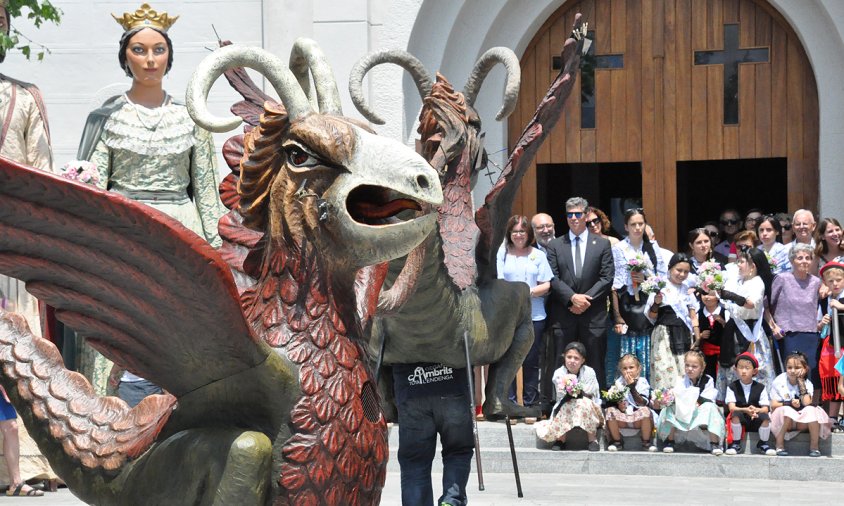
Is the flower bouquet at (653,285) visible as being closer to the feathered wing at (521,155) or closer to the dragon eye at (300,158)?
the feathered wing at (521,155)

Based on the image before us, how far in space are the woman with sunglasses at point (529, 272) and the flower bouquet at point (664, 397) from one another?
920mm

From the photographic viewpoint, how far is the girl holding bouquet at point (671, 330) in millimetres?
10258

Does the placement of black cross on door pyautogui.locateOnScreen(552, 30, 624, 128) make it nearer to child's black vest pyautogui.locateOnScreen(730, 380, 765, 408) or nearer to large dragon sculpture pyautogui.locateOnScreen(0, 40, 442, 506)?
child's black vest pyautogui.locateOnScreen(730, 380, 765, 408)

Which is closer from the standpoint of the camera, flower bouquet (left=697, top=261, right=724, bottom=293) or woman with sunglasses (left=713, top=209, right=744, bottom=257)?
flower bouquet (left=697, top=261, right=724, bottom=293)

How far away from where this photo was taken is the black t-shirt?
19.6 ft

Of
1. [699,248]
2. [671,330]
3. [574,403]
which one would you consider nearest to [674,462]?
[574,403]

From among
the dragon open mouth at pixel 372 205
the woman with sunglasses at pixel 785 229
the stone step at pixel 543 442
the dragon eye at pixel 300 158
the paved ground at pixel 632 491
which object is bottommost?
the paved ground at pixel 632 491

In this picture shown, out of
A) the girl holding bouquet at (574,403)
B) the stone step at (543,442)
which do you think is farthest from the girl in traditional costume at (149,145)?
the girl holding bouquet at (574,403)

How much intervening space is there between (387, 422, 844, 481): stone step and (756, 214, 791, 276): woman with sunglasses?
1426 mm

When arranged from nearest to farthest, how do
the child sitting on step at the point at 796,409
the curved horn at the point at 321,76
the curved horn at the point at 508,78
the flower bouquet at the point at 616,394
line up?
1. the curved horn at the point at 321,76
2. the curved horn at the point at 508,78
3. the child sitting on step at the point at 796,409
4. the flower bouquet at the point at 616,394

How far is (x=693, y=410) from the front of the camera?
9.73 metres

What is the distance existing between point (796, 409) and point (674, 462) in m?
0.90

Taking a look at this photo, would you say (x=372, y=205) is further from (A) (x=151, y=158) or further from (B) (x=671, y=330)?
(B) (x=671, y=330)

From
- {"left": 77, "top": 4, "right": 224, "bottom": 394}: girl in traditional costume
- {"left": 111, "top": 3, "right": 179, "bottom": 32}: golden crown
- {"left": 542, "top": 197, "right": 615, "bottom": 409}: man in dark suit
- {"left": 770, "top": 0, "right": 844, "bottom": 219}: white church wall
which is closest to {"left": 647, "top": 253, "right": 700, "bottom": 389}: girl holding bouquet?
{"left": 542, "top": 197, "right": 615, "bottom": 409}: man in dark suit
